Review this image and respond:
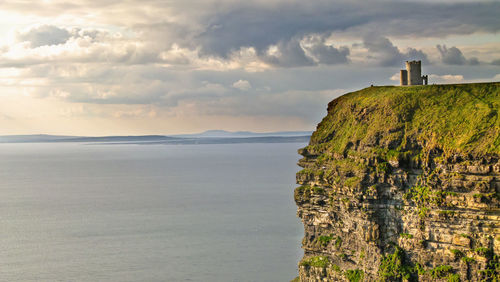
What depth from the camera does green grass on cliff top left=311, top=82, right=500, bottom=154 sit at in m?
49.5

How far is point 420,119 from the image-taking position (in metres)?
54.4

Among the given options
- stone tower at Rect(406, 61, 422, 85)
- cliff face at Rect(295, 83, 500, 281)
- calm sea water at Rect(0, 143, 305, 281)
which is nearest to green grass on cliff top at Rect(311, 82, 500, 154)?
cliff face at Rect(295, 83, 500, 281)

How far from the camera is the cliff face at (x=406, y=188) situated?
45750mm

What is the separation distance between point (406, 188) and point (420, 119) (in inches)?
303

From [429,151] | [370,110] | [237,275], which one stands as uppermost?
[370,110]

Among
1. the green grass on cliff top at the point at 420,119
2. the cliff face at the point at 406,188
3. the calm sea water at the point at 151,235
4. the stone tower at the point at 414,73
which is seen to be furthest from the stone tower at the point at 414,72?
the calm sea water at the point at 151,235

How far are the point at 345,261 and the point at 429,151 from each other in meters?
14.7

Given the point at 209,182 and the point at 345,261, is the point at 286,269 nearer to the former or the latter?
the point at 345,261

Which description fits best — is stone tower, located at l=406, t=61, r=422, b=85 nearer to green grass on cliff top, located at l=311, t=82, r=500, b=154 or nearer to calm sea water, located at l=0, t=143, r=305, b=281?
green grass on cliff top, located at l=311, t=82, r=500, b=154

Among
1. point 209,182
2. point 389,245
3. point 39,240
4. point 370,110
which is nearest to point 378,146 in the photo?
point 370,110

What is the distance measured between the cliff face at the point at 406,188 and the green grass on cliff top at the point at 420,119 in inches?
4.1

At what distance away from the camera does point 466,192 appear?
46.2m

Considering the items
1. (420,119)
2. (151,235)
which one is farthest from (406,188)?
(151,235)

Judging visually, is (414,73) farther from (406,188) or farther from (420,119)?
(406,188)
